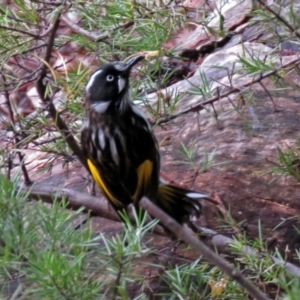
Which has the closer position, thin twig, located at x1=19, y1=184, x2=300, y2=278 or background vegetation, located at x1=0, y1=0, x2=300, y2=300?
background vegetation, located at x1=0, y1=0, x2=300, y2=300

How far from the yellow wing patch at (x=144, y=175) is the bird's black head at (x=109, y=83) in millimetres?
210

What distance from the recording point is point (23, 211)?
128 centimetres

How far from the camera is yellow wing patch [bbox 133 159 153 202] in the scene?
7.72ft

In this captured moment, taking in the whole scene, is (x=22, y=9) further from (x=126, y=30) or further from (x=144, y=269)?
(x=144, y=269)

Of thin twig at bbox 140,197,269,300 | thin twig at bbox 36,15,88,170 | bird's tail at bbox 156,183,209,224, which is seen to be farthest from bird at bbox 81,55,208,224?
thin twig at bbox 140,197,269,300

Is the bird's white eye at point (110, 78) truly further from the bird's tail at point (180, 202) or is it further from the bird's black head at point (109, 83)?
the bird's tail at point (180, 202)

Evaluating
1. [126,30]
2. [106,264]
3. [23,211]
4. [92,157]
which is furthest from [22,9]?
[106,264]

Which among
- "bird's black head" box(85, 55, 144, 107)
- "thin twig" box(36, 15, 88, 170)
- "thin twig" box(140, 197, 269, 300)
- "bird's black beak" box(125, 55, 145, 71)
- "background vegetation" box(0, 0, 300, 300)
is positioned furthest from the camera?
"bird's black head" box(85, 55, 144, 107)

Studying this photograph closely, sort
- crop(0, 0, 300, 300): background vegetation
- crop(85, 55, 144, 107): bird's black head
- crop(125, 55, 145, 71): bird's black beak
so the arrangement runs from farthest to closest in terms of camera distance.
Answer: crop(85, 55, 144, 107): bird's black head < crop(125, 55, 145, 71): bird's black beak < crop(0, 0, 300, 300): background vegetation

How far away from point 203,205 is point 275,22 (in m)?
0.69

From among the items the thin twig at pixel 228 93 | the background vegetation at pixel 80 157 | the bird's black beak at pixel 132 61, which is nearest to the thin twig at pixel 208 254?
the background vegetation at pixel 80 157

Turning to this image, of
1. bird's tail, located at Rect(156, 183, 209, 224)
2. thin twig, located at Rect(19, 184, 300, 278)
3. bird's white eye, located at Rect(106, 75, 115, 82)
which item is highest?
bird's white eye, located at Rect(106, 75, 115, 82)

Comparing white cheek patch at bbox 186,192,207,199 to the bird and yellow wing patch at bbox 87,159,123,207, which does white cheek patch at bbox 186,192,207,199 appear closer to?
the bird

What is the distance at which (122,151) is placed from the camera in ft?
7.89
